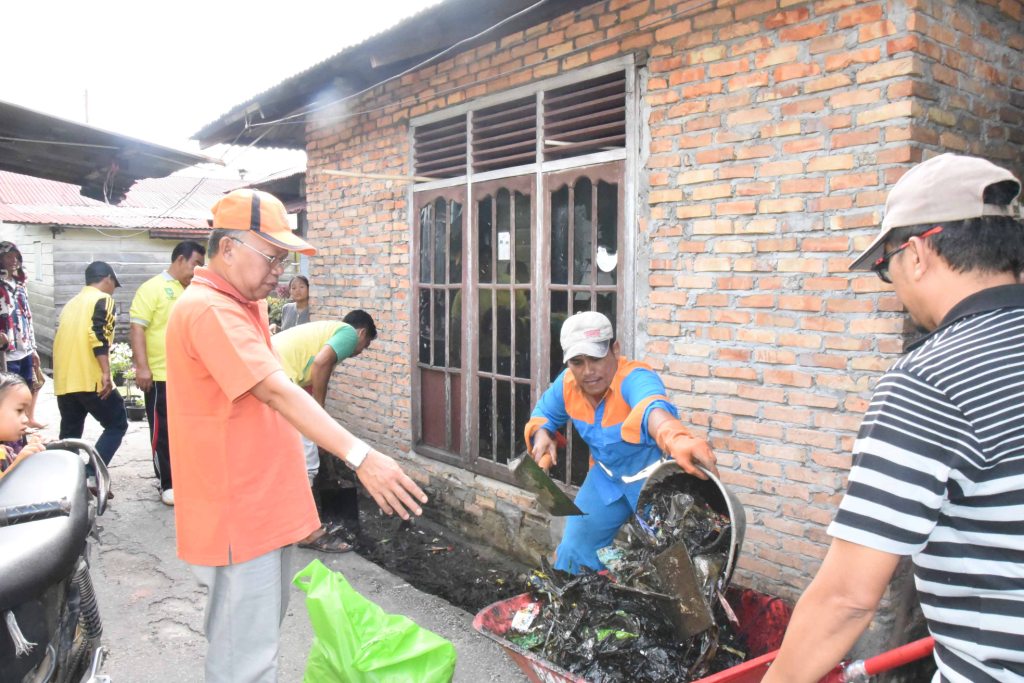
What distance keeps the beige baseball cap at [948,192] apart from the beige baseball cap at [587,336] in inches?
70.7

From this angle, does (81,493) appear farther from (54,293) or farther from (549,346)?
(54,293)

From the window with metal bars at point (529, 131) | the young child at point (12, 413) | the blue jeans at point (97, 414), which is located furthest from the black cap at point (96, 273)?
the young child at point (12, 413)

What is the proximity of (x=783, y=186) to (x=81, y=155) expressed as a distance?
18.2 feet

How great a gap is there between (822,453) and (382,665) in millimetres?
2254

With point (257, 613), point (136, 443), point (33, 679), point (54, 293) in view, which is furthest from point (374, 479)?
point (54, 293)

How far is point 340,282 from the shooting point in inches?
272

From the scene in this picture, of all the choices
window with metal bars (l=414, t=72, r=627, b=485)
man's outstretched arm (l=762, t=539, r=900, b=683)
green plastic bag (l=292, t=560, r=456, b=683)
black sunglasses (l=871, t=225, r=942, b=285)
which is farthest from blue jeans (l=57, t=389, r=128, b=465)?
black sunglasses (l=871, t=225, r=942, b=285)

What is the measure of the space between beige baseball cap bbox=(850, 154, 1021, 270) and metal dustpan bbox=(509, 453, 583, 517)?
5.97ft

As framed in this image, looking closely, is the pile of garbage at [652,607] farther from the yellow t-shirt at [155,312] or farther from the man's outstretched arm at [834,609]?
→ the yellow t-shirt at [155,312]

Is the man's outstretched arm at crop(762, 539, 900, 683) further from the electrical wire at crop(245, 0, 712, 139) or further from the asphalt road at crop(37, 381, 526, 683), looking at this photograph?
the electrical wire at crop(245, 0, 712, 139)

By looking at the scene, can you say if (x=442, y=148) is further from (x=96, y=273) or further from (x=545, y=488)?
(x=545, y=488)

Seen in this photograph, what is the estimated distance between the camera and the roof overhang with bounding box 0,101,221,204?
198 inches

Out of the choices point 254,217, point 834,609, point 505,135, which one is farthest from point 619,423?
point 505,135

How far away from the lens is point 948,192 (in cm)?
147
